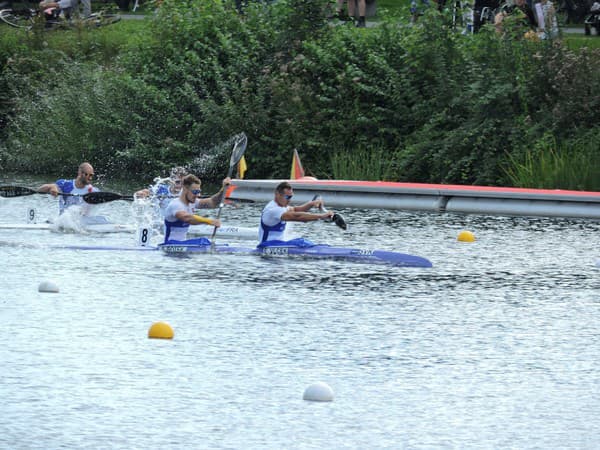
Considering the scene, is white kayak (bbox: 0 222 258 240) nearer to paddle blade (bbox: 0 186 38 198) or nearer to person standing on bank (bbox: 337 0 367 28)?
paddle blade (bbox: 0 186 38 198)

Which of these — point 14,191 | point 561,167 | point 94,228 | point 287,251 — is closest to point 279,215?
point 287,251

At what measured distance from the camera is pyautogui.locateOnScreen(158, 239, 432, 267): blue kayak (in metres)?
18.0

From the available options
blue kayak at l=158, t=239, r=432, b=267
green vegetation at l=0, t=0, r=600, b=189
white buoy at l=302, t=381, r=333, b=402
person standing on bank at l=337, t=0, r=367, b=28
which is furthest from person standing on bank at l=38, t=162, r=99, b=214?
person standing on bank at l=337, t=0, r=367, b=28

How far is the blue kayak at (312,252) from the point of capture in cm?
1805

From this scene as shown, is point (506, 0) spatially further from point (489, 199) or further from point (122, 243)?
point (122, 243)

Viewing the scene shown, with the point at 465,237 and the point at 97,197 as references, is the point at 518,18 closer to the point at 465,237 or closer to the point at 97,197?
the point at 465,237

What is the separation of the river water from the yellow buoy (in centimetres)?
11

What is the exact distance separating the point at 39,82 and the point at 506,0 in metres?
12.3

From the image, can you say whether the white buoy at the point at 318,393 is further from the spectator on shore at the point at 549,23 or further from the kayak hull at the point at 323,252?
the spectator on shore at the point at 549,23

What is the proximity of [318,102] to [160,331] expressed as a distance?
18415 mm

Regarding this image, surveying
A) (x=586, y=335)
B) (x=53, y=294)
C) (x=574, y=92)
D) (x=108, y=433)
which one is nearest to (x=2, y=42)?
(x=574, y=92)

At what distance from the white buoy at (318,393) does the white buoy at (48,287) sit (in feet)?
19.1

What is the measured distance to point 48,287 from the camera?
51.6ft

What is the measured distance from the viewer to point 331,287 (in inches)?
646
